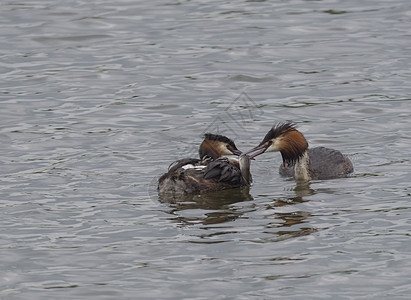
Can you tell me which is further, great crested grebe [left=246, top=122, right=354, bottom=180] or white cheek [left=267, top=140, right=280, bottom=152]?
white cheek [left=267, top=140, right=280, bottom=152]

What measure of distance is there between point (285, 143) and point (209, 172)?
1.50 meters

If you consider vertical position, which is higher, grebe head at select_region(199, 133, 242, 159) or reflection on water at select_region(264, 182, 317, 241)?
grebe head at select_region(199, 133, 242, 159)

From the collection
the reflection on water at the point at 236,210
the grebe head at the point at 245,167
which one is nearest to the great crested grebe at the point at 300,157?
the grebe head at the point at 245,167

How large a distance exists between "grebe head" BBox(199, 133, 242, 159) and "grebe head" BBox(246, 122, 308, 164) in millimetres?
312

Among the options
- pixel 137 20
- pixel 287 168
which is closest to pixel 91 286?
pixel 287 168

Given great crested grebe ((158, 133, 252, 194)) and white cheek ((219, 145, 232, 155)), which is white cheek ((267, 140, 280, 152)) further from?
white cheek ((219, 145, 232, 155))

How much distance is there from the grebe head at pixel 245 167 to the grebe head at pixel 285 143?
338 millimetres

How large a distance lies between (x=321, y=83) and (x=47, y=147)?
520cm

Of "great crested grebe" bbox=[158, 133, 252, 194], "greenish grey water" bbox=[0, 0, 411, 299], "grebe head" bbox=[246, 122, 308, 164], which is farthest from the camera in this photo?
"grebe head" bbox=[246, 122, 308, 164]

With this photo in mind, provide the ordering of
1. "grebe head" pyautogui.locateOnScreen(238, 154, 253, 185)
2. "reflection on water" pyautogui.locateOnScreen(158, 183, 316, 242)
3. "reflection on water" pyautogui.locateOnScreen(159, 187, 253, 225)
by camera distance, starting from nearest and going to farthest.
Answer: "reflection on water" pyautogui.locateOnScreen(158, 183, 316, 242) < "reflection on water" pyautogui.locateOnScreen(159, 187, 253, 225) < "grebe head" pyautogui.locateOnScreen(238, 154, 253, 185)

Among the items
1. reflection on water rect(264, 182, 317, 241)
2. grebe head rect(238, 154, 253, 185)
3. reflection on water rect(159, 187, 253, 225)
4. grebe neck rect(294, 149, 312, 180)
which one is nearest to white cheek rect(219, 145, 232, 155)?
grebe head rect(238, 154, 253, 185)

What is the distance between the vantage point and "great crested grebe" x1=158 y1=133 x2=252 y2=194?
12.2 meters

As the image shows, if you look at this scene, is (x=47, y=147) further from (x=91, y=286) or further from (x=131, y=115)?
(x=91, y=286)

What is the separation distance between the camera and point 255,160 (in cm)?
1416
